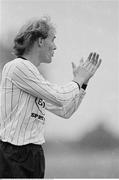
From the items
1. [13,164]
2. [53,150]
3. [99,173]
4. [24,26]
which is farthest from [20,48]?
[53,150]

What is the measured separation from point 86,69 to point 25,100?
0.25 metres

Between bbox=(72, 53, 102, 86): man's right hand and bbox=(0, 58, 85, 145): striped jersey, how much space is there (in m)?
0.05

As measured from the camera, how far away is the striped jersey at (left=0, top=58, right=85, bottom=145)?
171 cm

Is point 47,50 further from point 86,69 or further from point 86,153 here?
point 86,153

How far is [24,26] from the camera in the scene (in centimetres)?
180

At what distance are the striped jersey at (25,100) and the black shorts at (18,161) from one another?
24mm

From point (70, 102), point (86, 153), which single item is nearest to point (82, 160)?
point (86, 153)

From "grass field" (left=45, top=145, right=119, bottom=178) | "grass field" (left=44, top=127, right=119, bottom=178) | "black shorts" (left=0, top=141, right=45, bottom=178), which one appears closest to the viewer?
"black shorts" (left=0, top=141, right=45, bottom=178)

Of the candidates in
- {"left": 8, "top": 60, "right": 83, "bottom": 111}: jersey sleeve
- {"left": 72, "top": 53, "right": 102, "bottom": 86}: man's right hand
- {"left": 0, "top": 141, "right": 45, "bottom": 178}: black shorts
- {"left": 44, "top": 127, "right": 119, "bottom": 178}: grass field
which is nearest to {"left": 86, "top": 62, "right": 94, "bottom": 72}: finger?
{"left": 72, "top": 53, "right": 102, "bottom": 86}: man's right hand

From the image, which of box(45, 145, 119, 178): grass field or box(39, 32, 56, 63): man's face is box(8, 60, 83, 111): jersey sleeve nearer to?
box(39, 32, 56, 63): man's face

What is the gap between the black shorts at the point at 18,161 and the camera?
1.69 m

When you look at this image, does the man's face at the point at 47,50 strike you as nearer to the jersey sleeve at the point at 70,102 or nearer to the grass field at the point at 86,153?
the jersey sleeve at the point at 70,102

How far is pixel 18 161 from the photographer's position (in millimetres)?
1702

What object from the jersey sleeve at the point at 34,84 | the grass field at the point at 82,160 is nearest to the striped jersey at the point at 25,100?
the jersey sleeve at the point at 34,84
